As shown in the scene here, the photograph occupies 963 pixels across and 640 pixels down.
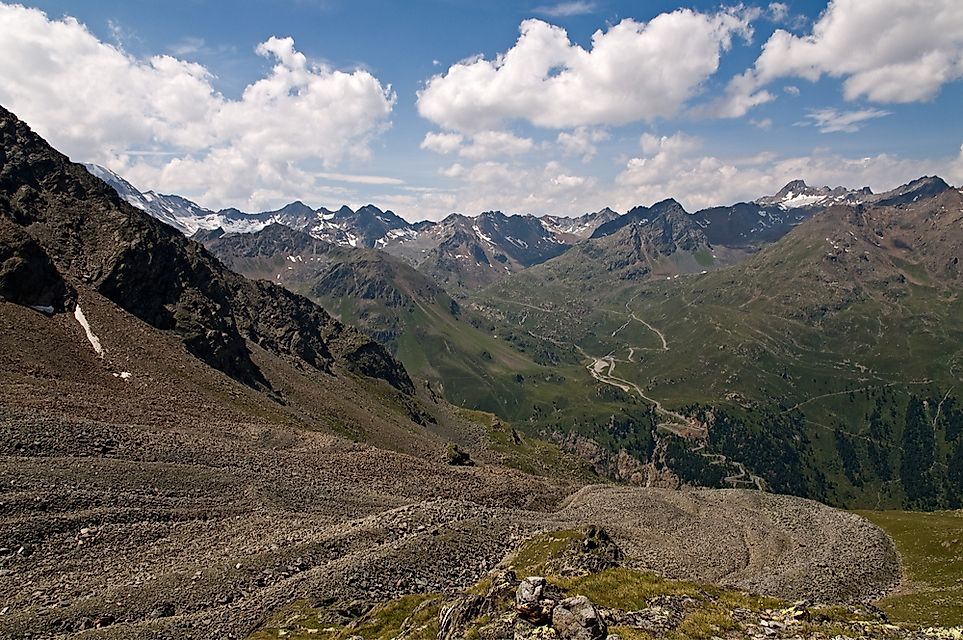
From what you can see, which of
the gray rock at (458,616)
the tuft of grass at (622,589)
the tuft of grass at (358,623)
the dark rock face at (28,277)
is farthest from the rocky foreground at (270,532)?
the dark rock face at (28,277)

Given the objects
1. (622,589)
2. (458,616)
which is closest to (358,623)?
(458,616)

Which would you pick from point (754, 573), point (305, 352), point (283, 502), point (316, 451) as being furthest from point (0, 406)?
point (305, 352)

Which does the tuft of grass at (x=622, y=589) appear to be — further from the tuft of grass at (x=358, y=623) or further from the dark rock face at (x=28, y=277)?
the dark rock face at (x=28, y=277)

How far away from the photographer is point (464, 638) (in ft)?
94.3

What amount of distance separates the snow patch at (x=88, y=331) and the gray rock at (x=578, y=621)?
9882 centimetres

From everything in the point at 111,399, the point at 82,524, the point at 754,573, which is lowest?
the point at 754,573

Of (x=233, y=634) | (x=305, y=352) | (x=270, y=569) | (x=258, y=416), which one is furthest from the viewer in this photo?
(x=305, y=352)

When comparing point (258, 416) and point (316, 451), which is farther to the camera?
point (258, 416)

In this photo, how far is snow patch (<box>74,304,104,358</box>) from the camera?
96988mm

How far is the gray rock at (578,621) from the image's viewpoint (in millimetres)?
25453

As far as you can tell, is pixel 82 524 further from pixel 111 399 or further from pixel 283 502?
pixel 111 399

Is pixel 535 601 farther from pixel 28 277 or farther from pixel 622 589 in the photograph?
pixel 28 277

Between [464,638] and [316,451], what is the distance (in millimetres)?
63533

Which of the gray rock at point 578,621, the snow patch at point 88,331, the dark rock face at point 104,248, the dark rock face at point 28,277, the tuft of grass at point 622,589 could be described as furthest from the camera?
the dark rock face at point 104,248
